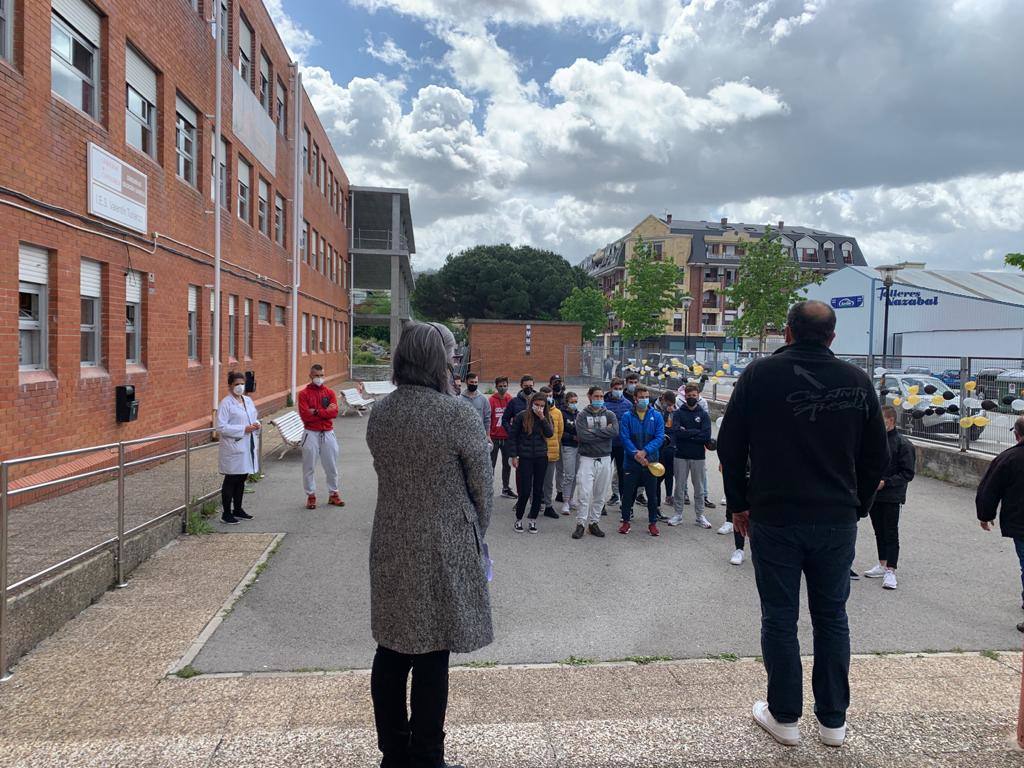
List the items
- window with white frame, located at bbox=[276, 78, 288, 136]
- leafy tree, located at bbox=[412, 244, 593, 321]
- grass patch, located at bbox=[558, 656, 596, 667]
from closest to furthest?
grass patch, located at bbox=[558, 656, 596, 667] < window with white frame, located at bbox=[276, 78, 288, 136] < leafy tree, located at bbox=[412, 244, 593, 321]

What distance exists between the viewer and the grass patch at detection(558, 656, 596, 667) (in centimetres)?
445

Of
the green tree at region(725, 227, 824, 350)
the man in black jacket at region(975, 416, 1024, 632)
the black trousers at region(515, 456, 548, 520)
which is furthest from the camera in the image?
the green tree at region(725, 227, 824, 350)

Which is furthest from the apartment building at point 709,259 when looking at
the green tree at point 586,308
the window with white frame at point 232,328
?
the window with white frame at point 232,328

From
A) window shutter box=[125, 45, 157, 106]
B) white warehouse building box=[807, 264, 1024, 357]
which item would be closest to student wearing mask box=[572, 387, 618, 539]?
window shutter box=[125, 45, 157, 106]

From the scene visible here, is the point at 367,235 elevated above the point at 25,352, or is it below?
above

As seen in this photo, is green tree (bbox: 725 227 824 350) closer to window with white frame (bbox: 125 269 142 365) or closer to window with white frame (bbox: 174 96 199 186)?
window with white frame (bbox: 174 96 199 186)

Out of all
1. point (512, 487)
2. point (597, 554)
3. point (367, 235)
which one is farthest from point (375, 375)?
point (597, 554)

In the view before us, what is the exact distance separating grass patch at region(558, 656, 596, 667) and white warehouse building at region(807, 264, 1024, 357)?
109ft

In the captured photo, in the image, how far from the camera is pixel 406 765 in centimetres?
275

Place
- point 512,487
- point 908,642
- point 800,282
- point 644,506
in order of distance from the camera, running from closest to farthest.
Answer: point 908,642 < point 644,506 < point 512,487 < point 800,282

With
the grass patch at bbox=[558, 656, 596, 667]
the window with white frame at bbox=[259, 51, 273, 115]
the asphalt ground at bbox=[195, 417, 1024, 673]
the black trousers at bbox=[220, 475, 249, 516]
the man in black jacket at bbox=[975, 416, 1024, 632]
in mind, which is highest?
the window with white frame at bbox=[259, 51, 273, 115]

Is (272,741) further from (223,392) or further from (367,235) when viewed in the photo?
(367,235)

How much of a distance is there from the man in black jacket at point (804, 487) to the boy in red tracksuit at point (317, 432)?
7.03m

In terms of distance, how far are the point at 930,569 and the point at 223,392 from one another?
13.0m
